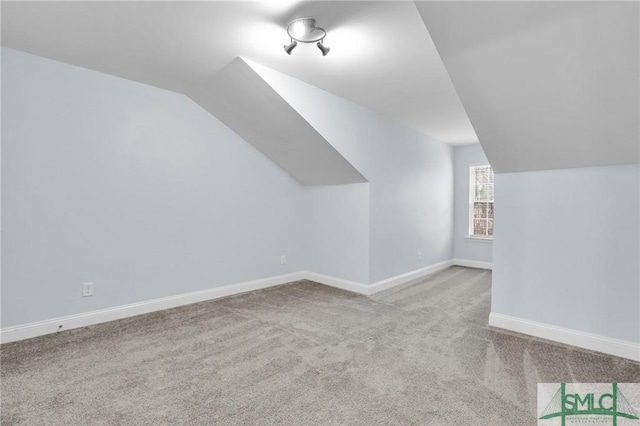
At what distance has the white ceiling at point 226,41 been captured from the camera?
6.74 feet

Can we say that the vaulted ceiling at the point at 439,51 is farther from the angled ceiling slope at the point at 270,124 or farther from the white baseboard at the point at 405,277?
the white baseboard at the point at 405,277

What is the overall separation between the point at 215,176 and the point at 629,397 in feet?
13.3

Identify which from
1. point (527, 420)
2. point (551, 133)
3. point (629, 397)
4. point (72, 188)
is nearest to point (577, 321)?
point (629, 397)

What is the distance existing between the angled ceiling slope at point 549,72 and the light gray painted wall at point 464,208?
352 cm

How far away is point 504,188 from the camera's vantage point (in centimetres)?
296

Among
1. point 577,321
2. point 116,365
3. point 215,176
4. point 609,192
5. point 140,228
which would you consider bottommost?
point 116,365

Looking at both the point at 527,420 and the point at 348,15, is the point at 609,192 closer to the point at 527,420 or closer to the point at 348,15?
the point at 527,420

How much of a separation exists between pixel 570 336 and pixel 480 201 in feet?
12.4

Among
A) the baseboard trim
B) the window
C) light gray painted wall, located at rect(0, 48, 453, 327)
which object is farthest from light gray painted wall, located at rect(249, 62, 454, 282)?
the baseboard trim

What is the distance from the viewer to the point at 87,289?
9.89 ft

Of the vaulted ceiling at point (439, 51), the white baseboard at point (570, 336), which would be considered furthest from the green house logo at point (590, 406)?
the vaulted ceiling at point (439, 51)

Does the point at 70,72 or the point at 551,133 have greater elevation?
the point at 70,72

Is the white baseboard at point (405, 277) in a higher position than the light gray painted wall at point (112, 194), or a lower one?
lower

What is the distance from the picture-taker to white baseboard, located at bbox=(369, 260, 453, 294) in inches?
168
